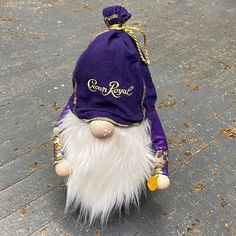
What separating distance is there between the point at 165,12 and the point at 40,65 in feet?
2.30

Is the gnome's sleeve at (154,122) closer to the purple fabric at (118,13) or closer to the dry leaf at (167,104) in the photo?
the purple fabric at (118,13)

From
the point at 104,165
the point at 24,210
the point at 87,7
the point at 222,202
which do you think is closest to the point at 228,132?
the point at 222,202

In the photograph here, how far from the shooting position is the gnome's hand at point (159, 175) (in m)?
0.83

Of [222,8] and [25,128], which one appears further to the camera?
[222,8]

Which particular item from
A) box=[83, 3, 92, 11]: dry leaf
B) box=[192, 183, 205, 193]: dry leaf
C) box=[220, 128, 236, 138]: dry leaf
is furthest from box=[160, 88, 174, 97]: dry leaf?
box=[83, 3, 92, 11]: dry leaf

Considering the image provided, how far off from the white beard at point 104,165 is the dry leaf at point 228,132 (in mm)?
386

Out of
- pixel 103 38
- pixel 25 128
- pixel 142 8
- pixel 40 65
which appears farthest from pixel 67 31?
pixel 103 38

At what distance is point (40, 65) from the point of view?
4.42 feet

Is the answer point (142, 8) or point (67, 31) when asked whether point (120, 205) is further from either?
point (142, 8)

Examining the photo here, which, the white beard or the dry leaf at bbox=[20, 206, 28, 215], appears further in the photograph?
the dry leaf at bbox=[20, 206, 28, 215]

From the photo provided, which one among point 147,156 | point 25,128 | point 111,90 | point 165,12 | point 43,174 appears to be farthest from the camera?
point 165,12

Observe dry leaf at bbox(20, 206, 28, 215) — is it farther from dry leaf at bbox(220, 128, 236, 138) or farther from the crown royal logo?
dry leaf at bbox(220, 128, 236, 138)

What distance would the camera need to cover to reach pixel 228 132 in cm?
115

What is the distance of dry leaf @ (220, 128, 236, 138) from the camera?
114cm
